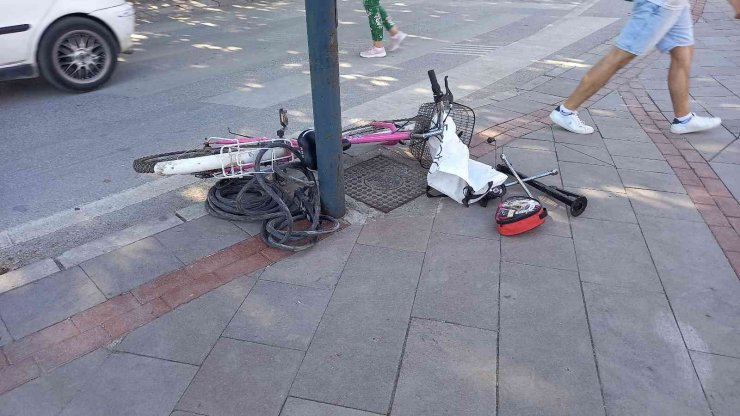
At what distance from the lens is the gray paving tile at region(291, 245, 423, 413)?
2.39m

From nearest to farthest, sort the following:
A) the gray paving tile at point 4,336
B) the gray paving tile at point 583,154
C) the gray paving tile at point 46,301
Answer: the gray paving tile at point 4,336
the gray paving tile at point 46,301
the gray paving tile at point 583,154

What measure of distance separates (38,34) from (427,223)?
4984 millimetres

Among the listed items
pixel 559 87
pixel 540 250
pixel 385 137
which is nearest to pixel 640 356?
pixel 540 250

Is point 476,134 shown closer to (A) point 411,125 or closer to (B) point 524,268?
(A) point 411,125

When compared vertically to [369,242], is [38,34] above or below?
above

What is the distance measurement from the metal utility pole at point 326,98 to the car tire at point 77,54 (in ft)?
14.1

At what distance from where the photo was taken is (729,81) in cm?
669

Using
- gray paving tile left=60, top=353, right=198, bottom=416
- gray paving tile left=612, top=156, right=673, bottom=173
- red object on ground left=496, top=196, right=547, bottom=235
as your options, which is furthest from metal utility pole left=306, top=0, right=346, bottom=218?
gray paving tile left=612, top=156, right=673, bottom=173

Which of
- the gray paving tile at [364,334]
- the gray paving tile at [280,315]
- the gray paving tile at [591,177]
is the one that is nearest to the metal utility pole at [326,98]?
the gray paving tile at [364,334]

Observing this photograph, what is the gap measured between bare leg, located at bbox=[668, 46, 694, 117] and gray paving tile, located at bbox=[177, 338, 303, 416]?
4.30 meters

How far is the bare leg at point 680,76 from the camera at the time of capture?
15.9ft

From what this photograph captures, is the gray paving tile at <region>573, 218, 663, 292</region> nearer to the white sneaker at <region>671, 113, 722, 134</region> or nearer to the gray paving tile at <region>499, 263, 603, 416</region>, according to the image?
the gray paving tile at <region>499, 263, 603, 416</region>

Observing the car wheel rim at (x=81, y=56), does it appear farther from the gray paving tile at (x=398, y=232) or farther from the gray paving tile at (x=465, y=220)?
the gray paving tile at (x=465, y=220)

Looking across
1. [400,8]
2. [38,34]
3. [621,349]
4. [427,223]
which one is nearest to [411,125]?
[427,223]
